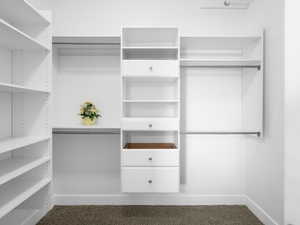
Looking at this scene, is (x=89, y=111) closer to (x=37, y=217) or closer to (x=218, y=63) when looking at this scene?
(x=37, y=217)

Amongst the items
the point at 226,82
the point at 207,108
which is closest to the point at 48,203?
the point at 207,108

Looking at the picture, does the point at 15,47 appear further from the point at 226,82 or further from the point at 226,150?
the point at 226,150

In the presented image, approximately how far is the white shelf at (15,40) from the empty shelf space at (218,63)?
1.29m

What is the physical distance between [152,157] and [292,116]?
1203 millimetres

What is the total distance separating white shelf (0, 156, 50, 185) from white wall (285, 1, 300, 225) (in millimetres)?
2015

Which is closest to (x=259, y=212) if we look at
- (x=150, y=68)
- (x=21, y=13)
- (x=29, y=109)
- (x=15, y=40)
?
(x=150, y=68)

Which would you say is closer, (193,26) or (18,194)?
(18,194)

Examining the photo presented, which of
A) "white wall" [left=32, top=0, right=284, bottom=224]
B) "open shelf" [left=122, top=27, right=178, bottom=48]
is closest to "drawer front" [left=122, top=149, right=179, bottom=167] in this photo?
"white wall" [left=32, top=0, right=284, bottom=224]

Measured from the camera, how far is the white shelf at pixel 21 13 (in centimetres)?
184

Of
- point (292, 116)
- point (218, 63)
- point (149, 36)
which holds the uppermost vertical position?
point (149, 36)

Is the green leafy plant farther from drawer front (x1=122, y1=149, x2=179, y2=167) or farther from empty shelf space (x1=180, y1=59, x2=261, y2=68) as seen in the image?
empty shelf space (x1=180, y1=59, x2=261, y2=68)

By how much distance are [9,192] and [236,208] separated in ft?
7.24

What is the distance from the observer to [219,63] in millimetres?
2621

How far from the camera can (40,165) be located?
2.32 metres
